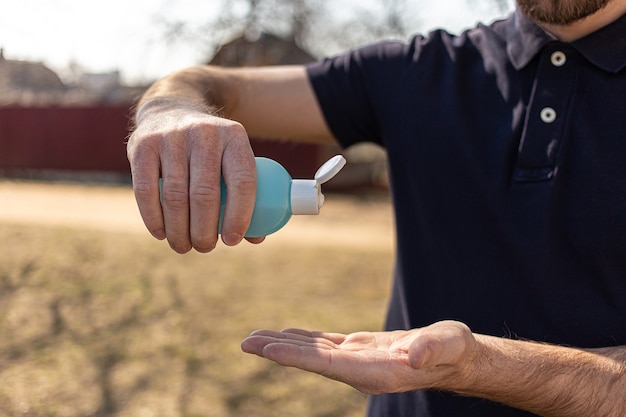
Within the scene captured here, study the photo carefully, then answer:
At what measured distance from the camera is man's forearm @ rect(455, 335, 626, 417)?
142 cm

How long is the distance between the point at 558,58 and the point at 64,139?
19.3 meters

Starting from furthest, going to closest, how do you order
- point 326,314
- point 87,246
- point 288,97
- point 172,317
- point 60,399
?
point 87,246 < point 326,314 < point 172,317 < point 60,399 < point 288,97

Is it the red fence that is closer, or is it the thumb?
the thumb

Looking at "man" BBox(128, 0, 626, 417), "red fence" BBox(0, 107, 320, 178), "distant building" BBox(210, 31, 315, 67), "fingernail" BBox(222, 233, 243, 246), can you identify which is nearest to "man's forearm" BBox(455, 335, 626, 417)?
"man" BBox(128, 0, 626, 417)

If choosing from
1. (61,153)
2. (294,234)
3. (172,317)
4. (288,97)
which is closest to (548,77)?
(288,97)

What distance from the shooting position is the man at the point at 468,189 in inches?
49.4

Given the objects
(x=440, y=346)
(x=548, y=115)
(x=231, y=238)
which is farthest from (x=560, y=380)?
(x=231, y=238)

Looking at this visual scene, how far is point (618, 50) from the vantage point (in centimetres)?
171

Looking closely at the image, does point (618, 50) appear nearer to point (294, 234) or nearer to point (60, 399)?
point (60, 399)

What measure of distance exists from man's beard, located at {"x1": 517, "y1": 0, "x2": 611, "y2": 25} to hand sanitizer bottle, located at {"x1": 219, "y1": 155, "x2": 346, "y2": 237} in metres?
0.86

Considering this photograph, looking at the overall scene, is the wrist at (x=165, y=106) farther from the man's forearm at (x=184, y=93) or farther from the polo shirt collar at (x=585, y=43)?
the polo shirt collar at (x=585, y=43)

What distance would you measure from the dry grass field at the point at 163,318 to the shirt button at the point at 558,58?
2595 mm

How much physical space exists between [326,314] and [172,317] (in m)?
1.27

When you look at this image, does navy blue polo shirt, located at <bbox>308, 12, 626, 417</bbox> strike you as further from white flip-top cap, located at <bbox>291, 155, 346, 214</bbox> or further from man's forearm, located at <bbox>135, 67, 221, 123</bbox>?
white flip-top cap, located at <bbox>291, 155, 346, 214</bbox>
